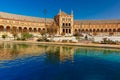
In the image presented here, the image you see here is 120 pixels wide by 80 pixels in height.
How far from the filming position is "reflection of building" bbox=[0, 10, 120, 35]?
2748 inches

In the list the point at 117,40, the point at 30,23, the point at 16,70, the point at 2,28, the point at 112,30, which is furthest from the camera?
the point at 112,30

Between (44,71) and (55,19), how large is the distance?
74.7 meters

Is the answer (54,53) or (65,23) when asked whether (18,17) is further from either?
(54,53)

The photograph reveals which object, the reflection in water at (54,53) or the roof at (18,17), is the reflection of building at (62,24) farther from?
the reflection in water at (54,53)

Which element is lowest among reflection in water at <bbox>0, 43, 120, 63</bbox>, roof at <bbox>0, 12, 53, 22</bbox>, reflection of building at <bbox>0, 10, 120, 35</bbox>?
reflection in water at <bbox>0, 43, 120, 63</bbox>

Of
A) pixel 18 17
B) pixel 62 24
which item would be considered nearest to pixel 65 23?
pixel 62 24

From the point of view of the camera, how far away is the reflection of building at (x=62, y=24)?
6980 centimetres

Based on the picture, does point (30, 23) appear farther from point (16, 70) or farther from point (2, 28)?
point (16, 70)

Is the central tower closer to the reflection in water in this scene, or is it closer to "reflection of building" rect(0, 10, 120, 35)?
"reflection of building" rect(0, 10, 120, 35)

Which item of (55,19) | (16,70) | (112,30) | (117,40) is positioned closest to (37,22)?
(55,19)

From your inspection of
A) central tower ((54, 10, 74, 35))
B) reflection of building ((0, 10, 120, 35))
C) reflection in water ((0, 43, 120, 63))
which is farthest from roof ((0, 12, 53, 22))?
reflection in water ((0, 43, 120, 63))

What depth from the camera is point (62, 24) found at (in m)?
80.1

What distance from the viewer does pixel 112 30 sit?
83.3 metres

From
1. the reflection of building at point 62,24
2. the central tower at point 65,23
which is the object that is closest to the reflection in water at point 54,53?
the reflection of building at point 62,24
